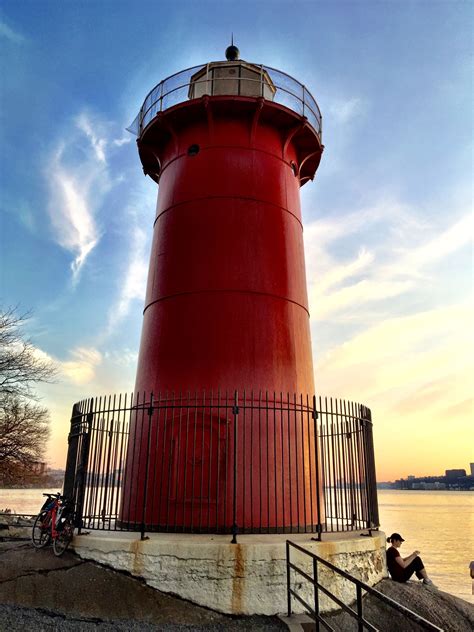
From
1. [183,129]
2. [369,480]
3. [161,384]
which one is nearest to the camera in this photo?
[369,480]

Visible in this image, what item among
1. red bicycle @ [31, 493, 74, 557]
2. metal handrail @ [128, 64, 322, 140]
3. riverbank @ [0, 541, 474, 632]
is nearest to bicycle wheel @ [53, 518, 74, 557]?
red bicycle @ [31, 493, 74, 557]

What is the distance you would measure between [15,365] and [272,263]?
1524 cm

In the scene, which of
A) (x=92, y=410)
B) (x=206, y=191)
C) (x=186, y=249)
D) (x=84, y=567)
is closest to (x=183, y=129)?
(x=206, y=191)

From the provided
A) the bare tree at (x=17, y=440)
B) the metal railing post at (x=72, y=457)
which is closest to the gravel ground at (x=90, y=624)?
the metal railing post at (x=72, y=457)

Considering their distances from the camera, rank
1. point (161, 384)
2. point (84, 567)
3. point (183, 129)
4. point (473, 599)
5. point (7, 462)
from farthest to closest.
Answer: point (7, 462), point (473, 599), point (183, 129), point (161, 384), point (84, 567)

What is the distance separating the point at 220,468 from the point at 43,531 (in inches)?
108

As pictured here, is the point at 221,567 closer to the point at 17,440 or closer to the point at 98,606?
the point at 98,606

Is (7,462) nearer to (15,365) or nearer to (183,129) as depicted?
(15,365)

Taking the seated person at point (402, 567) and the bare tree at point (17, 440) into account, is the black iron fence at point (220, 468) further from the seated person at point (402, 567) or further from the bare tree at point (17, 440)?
the bare tree at point (17, 440)

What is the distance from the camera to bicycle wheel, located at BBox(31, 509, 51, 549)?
7.18m

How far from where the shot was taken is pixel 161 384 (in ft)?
29.1

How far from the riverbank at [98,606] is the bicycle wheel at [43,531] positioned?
0.43 metres

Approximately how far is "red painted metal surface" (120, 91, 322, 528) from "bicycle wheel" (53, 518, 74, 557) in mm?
1262

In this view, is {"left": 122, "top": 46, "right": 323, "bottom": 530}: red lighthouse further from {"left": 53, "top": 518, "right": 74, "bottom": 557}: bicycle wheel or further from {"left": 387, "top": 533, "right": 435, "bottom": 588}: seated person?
{"left": 387, "top": 533, "right": 435, "bottom": 588}: seated person
